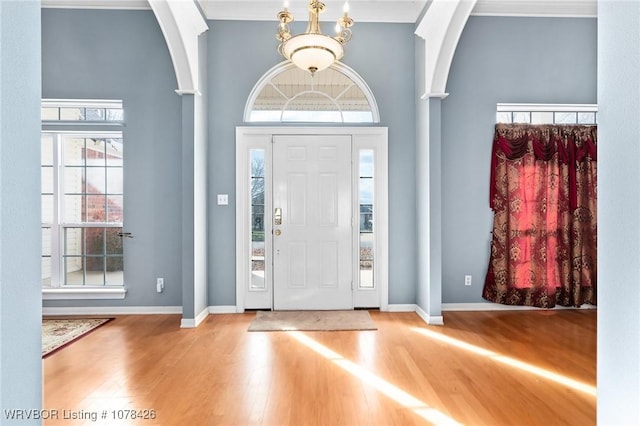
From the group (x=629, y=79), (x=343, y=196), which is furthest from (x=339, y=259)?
(x=629, y=79)

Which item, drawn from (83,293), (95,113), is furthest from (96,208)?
(95,113)

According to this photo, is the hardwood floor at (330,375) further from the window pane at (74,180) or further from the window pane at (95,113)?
the window pane at (95,113)

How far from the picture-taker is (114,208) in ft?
13.6

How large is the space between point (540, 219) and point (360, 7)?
3397 mm

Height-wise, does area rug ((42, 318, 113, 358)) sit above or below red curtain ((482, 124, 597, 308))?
below

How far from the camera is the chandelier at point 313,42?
7.93ft

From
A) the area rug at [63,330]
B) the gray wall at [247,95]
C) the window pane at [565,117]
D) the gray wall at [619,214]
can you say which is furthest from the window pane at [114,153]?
the window pane at [565,117]

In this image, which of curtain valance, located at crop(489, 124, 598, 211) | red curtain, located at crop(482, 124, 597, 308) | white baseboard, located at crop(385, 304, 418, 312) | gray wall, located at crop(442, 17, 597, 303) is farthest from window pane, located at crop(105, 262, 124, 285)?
curtain valance, located at crop(489, 124, 598, 211)

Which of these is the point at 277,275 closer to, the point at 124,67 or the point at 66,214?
the point at 66,214

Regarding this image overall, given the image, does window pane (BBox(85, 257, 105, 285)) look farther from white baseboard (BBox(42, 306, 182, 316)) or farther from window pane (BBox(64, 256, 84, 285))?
white baseboard (BBox(42, 306, 182, 316))

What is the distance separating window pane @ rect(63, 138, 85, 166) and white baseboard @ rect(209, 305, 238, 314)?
2.45 meters

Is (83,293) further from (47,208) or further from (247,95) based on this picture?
(247,95)

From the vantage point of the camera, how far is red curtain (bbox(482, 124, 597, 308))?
13.4 feet

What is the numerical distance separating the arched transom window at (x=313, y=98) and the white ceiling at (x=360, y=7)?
0.66m
